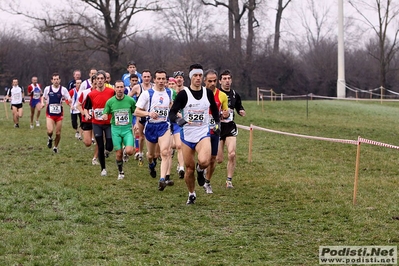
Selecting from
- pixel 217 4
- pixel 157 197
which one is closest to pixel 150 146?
pixel 157 197

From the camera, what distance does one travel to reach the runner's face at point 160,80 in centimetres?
1203

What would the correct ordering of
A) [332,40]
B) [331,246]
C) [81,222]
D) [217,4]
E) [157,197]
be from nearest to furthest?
[331,246], [81,222], [157,197], [217,4], [332,40]

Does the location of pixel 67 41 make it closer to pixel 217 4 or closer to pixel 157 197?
pixel 217 4

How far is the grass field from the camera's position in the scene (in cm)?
746

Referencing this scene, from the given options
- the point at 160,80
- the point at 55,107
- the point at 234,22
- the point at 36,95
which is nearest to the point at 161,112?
the point at 160,80

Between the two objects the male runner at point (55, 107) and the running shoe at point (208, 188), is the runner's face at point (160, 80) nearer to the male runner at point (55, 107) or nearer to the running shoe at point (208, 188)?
the running shoe at point (208, 188)

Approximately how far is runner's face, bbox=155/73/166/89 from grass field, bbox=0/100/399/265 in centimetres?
191

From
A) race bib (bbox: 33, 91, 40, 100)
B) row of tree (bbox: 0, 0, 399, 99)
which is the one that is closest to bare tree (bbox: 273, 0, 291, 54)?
row of tree (bbox: 0, 0, 399, 99)

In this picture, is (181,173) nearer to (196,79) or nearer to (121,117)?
(121,117)

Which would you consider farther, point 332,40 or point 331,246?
point 332,40

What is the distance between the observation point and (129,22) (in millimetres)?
50625

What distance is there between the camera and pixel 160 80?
475 inches

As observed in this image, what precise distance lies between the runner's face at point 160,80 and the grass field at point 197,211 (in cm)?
191

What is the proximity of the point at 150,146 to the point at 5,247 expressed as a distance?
5356mm
